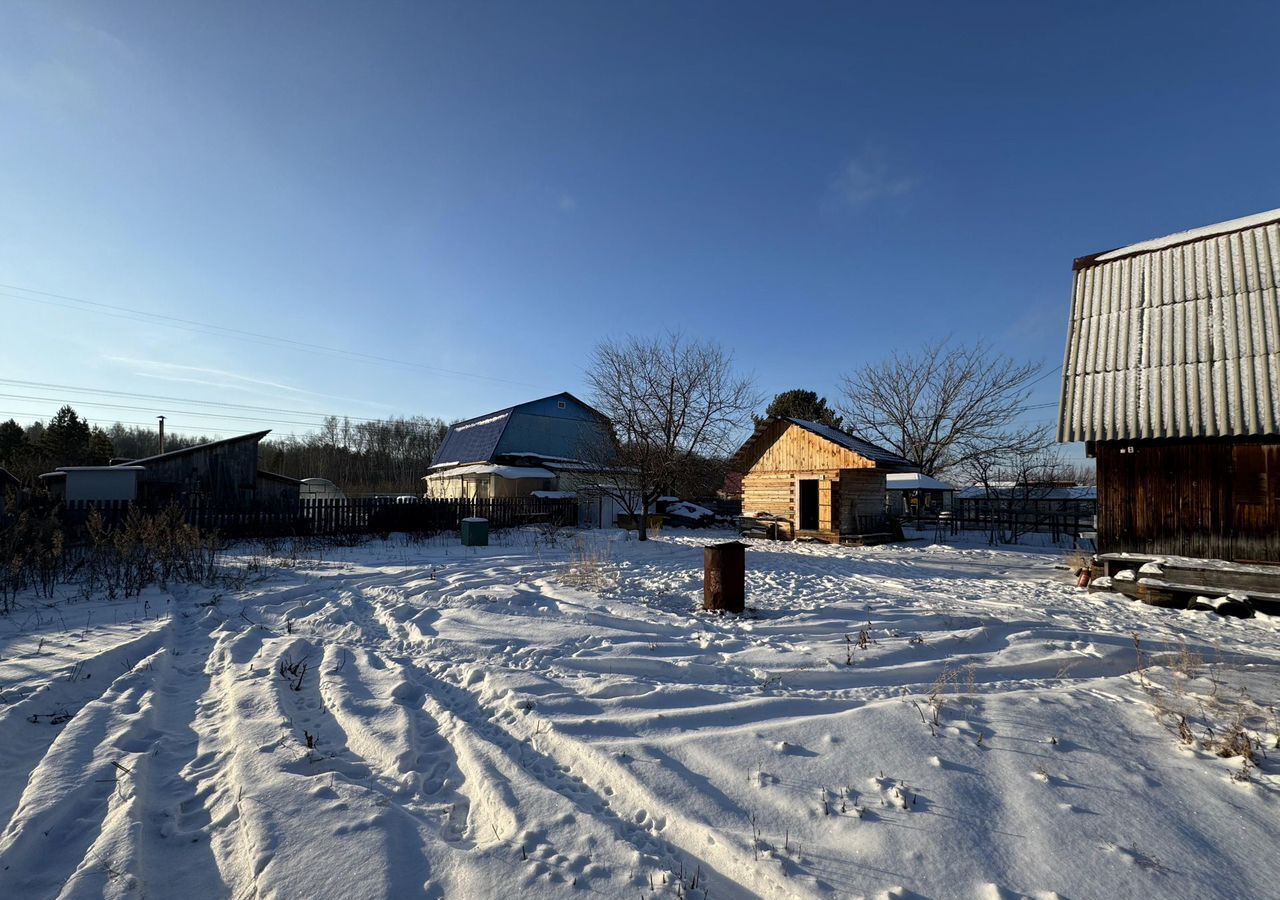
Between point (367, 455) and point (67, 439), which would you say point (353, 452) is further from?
point (67, 439)

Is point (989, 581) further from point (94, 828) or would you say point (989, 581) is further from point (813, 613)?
point (94, 828)

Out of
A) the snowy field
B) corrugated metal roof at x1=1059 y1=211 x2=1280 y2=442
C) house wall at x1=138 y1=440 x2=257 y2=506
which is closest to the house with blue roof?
house wall at x1=138 y1=440 x2=257 y2=506

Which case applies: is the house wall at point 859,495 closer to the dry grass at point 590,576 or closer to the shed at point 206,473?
the dry grass at point 590,576

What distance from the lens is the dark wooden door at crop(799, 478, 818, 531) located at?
2172 cm

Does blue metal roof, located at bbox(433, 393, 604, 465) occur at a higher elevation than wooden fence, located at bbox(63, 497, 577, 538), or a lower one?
higher

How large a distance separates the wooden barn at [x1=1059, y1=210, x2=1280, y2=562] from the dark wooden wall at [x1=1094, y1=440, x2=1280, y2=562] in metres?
0.02

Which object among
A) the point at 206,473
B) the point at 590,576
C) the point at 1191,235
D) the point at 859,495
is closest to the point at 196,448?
the point at 206,473

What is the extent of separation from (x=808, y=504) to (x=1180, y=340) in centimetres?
1321

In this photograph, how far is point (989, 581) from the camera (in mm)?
11672

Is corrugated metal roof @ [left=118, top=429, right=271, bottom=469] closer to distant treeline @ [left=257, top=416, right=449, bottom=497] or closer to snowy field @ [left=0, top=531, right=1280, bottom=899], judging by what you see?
snowy field @ [left=0, top=531, right=1280, bottom=899]

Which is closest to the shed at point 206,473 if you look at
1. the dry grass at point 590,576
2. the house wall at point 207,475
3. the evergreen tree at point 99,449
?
the house wall at point 207,475

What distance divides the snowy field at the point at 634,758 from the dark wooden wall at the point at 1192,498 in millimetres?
2557

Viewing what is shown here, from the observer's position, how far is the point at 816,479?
67.9 feet

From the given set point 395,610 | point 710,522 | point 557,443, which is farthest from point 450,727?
point 557,443
